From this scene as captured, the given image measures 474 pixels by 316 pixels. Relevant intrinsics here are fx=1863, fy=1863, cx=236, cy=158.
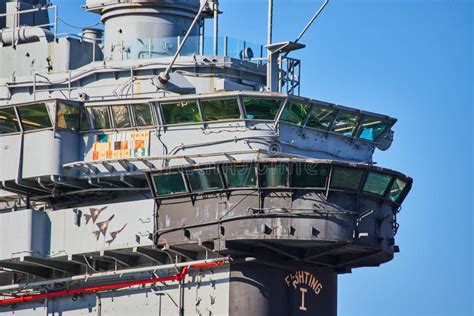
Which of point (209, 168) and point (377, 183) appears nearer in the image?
point (209, 168)

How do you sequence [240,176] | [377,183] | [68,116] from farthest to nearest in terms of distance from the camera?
[68,116], [377,183], [240,176]

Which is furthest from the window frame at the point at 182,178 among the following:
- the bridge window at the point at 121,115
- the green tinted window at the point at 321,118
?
the green tinted window at the point at 321,118

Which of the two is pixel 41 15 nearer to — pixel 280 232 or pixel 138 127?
pixel 138 127

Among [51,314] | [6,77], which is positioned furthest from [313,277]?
[6,77]

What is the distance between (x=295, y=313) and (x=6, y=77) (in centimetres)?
1484

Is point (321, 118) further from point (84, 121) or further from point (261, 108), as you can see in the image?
point (84, 121)

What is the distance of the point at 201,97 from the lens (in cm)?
6303

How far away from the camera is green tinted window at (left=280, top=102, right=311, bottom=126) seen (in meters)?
62.9

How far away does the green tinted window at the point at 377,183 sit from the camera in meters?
62.7

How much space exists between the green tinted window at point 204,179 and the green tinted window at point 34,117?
605 centimetres

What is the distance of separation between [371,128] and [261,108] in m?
4.46

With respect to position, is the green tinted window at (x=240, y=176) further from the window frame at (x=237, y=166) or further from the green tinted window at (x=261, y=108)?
the green tinted window at (x=261, y=108)

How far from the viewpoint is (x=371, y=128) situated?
65.1 meters

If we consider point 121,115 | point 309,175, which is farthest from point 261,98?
point 121,115
